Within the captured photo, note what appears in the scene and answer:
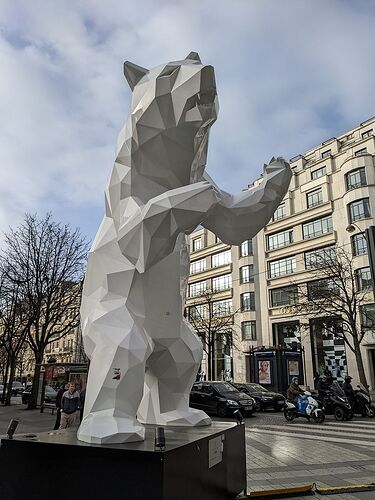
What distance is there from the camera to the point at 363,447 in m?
7.56

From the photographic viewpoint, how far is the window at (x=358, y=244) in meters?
25.3

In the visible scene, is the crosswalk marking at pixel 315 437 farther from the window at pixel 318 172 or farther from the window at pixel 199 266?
the window at pixel 199 266

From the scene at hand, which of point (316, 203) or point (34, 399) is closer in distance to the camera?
point (34, 399)

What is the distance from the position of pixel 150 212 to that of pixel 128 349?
103 centimetres

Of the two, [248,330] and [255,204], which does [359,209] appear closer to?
[248,330]

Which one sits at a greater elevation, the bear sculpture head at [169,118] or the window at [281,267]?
the window at [281,267]

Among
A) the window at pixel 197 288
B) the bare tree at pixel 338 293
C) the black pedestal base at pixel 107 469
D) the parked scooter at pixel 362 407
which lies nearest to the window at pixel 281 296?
the bare tree at pixel 338 293

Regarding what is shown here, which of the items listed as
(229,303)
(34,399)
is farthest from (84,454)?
(229,303)

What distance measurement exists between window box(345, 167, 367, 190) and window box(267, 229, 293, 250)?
232 inches

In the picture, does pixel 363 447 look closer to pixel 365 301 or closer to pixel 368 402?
pixel 368 402

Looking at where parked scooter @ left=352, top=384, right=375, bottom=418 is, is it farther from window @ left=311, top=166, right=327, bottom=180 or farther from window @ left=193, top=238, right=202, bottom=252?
window @ left=193, top=238, right=202, bottom=252

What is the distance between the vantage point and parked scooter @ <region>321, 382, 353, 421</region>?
1197 centimetres

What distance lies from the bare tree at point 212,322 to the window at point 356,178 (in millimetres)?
12470

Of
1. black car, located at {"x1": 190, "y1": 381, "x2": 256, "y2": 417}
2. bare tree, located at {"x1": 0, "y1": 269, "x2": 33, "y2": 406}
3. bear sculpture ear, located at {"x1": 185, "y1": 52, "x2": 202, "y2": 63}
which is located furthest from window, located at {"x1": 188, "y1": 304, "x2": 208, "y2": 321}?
bear sculpture ear, located at {"x1": 185, "y1": 52, "x2": 202, "y2": 63}
